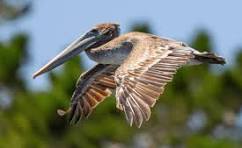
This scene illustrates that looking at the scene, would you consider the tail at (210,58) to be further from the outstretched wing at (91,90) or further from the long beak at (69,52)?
the long beak at (69,52)

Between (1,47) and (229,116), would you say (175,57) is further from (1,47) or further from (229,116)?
(1,47)

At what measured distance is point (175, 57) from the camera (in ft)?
60.7

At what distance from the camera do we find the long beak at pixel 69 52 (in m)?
20.4

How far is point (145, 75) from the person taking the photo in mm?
17859

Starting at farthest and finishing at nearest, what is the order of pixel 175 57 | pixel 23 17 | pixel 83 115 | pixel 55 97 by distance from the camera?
1. pixel 23 17
2. pixel 55 97
3. pixel 83 115
4. pixel 175 57

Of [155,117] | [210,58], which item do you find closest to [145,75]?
A: [210,58]

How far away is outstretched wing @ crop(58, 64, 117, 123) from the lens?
19875 millimetres

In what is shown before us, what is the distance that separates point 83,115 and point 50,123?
50.6ft

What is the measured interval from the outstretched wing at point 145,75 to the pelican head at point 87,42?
164 cm

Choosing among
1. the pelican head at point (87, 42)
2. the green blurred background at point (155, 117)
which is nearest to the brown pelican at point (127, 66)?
the pelican head at point (87, 42)

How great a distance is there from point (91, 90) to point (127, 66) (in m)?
1.89

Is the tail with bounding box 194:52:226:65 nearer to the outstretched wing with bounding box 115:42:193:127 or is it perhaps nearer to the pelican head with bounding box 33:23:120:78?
the outstretched wing with bounding box 115:42:193:127

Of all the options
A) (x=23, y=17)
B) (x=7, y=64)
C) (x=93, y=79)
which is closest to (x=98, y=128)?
(x=7, y=64)

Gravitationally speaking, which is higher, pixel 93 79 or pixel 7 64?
pixel 93 79
